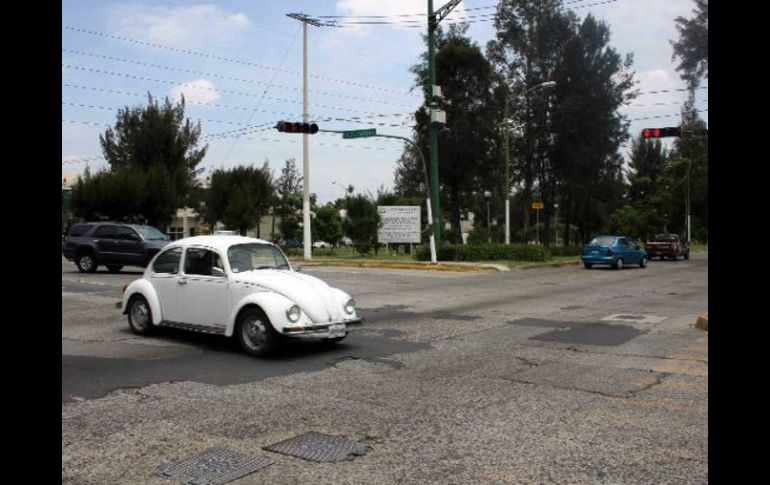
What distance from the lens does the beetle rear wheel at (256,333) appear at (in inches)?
355

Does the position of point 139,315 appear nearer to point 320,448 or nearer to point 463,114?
point 320,448

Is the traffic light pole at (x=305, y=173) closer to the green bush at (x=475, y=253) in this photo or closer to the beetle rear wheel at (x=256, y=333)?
the green bush at (x=475, y=253)

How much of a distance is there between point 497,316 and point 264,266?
5703 mm

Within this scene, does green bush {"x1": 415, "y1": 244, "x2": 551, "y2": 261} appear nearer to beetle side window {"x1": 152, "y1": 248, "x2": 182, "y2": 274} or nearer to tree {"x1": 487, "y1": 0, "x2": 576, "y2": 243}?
tree {"x1": 487, "y1": 0, "x2": 576, "y2": 243}

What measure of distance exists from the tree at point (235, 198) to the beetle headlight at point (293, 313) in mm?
39753

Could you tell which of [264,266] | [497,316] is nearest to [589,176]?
[497,316]

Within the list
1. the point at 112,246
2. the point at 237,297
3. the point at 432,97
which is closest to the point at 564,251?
the point at 432,97

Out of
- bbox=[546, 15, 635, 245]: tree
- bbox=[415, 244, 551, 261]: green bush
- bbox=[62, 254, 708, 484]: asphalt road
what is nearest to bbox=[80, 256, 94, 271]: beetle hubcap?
bbox=[62, 254, 708, 484]: asphalt road

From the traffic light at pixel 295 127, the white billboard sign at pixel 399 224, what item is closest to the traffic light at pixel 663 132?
the white billboard sign at pixel 399 224

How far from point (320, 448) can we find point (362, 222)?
3324cm

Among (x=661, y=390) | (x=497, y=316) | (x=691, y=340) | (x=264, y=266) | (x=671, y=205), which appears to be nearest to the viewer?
(x=661, y=390)

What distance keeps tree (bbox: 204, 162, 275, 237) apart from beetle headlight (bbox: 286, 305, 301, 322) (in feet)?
130
